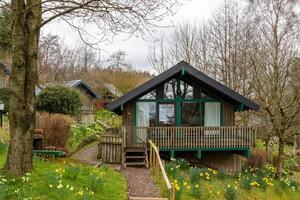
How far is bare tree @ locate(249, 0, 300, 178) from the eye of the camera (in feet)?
64.3

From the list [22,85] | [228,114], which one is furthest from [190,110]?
[22,85]

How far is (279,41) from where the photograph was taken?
20.4m

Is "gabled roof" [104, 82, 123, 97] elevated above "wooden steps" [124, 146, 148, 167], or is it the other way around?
"gabled roof" [104, 82, 123, 97]

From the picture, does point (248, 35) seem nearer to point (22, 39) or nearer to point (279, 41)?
point (279, 41)

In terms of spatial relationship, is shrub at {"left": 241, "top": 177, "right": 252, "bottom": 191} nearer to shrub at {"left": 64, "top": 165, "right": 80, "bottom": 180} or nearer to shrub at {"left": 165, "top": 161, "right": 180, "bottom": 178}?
shrub at {"left": 165, "top": 161, "right": 180, "bottom": 178}

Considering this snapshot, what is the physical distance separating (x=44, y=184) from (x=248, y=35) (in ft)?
59.8

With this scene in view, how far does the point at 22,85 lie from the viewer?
10.4m

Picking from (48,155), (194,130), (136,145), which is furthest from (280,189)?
(48,155)

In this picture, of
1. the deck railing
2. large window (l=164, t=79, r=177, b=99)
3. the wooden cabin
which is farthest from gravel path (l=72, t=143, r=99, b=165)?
large window (l=164, t=79, r=177, b=99)

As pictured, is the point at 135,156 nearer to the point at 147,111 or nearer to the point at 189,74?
the point at 147,111

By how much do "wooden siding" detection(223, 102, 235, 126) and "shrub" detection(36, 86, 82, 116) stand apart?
12760mm

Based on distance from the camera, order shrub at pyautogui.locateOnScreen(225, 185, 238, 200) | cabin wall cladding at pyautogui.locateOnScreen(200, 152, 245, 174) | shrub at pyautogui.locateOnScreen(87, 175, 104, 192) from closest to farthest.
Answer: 1. shrub at pyautogui.locateOnScreen(87, 175, 104, 192)
2. shrub at pyautogui.locateOnScreen(225, 185, 238, 200)
3. cabin wall cladding at pyautogui.locateOnScreen(200, 152, 245, 174)

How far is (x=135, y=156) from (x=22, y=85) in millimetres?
9308

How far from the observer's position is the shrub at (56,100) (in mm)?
28781
